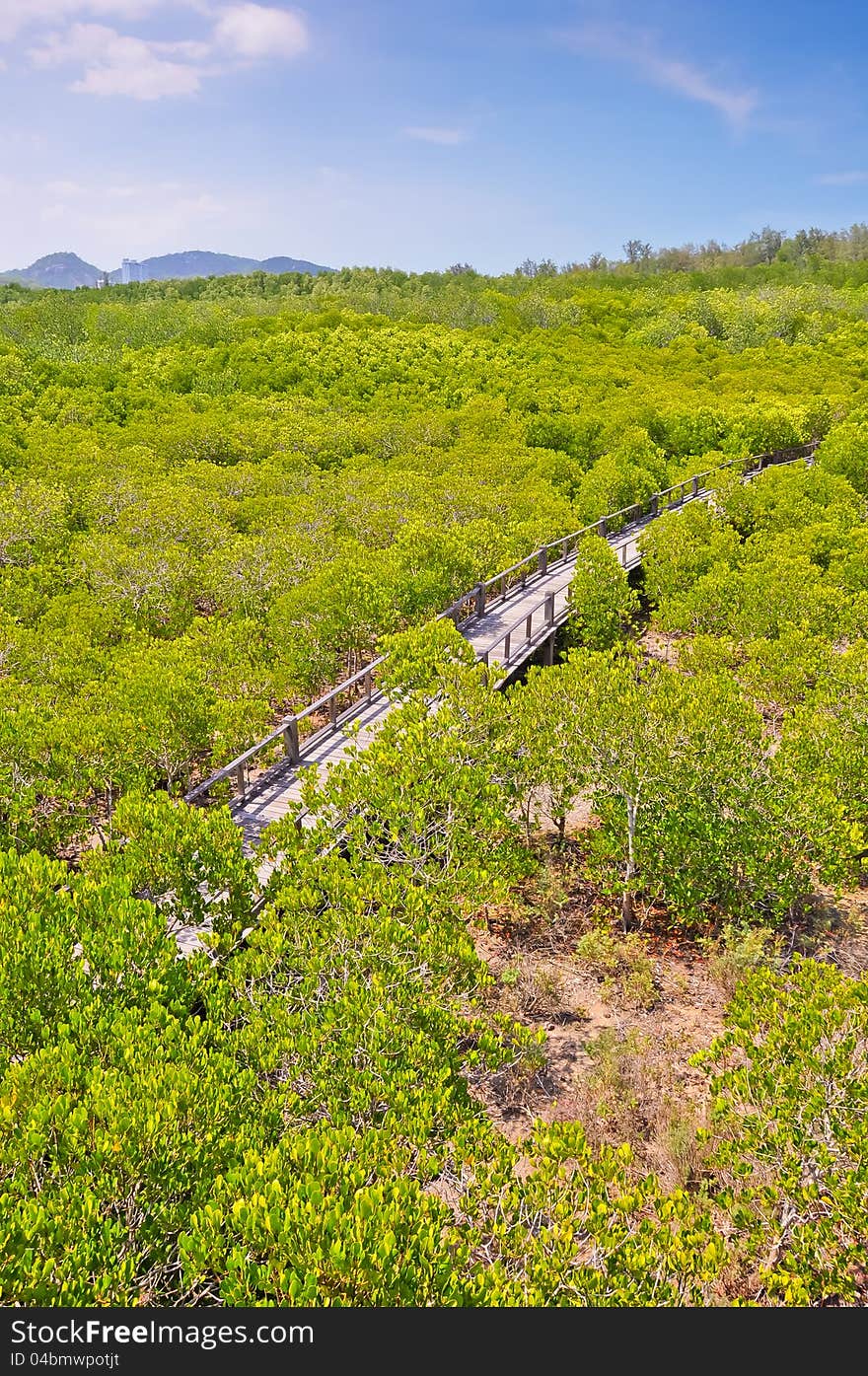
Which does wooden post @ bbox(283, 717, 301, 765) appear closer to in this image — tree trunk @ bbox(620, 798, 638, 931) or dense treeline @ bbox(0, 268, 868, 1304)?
dense treeline @ bbox(0, 268, 868, 1304)

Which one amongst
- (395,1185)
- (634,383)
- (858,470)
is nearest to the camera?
(395,1185)

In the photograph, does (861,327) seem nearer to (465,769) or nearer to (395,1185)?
(465,769)

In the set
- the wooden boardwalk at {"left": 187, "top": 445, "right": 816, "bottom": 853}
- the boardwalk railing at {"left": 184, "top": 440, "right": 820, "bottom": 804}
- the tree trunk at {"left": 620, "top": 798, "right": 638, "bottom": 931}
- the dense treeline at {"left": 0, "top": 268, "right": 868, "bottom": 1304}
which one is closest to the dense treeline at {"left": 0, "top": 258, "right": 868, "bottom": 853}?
the dense treeline at {"left": 0, "top": 268, "right": 868, "bottom": 1304}

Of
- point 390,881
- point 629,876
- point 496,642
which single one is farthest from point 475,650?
point 390,881

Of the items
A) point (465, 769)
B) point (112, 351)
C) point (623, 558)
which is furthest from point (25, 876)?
point (112, 351)

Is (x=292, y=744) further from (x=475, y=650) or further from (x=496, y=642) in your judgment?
(x=496, y=642)

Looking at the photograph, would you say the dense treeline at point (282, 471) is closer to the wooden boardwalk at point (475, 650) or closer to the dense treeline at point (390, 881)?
the dense treeline at point (390, 881)
